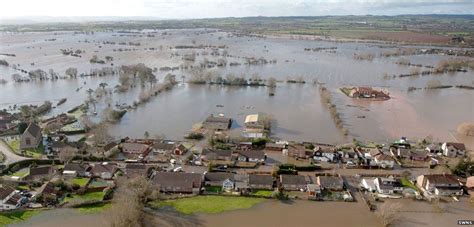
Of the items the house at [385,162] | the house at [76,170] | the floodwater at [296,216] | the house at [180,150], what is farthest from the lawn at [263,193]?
the house at [76,170]

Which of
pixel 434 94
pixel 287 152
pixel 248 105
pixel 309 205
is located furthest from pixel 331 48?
Answer: pixel 309 205

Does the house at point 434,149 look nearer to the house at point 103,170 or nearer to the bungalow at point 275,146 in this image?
the bungalow at point 275,146

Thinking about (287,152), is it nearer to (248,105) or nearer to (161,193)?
(161,193)

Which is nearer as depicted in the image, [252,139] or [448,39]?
[252,139]

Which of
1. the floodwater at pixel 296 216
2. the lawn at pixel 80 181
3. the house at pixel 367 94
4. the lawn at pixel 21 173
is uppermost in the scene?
the house at pixel 367 94

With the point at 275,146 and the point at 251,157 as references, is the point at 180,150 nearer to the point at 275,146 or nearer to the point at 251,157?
the point at 251,157

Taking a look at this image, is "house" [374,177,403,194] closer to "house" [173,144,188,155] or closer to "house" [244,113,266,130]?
"house" [244,113,266,130]
